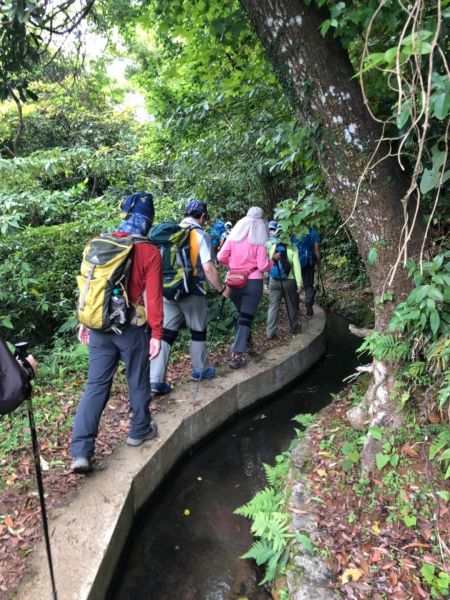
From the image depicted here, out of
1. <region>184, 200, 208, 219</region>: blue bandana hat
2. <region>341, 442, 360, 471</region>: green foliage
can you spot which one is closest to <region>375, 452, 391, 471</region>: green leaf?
<region>341, 442, 360, 471</region>: green foliage

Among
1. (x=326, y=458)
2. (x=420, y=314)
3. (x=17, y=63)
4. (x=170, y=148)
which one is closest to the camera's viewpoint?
(x=420, y=314)

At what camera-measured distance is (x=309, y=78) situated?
9.67 ft

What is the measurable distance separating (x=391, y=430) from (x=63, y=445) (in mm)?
2682

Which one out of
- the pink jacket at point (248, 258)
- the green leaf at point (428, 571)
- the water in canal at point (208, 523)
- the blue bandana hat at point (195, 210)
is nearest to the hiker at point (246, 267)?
the pink jacket at point (248, 258)

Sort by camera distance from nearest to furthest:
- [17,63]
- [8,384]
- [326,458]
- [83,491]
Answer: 1. [8,384]
2. [83,491]
3. [326,458]
4. [17,63]

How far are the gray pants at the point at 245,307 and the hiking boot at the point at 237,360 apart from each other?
0.06 metres

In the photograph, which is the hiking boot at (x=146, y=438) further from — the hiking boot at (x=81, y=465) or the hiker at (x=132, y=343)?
the hiking boot at (x=81, y=465)

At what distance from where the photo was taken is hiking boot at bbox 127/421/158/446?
145 inches

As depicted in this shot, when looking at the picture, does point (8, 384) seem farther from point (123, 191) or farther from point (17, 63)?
point (123, 191)

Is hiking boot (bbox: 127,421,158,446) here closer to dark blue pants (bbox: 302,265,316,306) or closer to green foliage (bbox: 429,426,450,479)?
green foliage (bbox: 429,426,450,479)

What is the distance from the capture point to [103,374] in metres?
3.40

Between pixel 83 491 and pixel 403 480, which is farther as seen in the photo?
pixel 83 491

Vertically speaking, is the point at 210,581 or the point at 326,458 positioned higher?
the point at 326,458

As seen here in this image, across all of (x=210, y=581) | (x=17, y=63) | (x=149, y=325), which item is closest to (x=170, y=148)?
(x=17, y=63)
